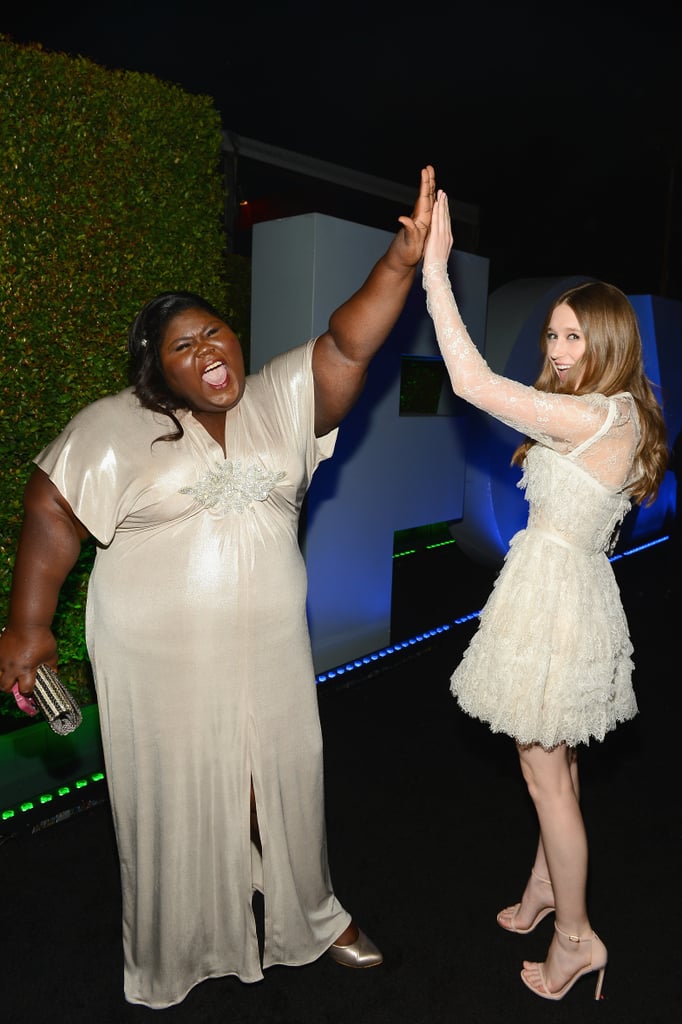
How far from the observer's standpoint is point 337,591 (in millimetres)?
4277

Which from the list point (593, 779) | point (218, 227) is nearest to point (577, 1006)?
point (593, 779)

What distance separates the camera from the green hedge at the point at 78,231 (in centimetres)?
285

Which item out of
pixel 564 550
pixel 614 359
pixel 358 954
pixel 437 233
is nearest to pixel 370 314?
pixel 437 233

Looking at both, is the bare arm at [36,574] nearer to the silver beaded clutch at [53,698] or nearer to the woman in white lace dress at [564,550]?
the silver beaded clutch at [53,698]

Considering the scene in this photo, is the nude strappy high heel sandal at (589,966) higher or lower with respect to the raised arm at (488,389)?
lower

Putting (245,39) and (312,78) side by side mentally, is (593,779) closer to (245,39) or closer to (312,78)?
(245,39)

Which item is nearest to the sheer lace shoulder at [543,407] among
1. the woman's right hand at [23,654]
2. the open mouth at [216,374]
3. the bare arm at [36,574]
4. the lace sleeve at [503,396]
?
the lace sleeve at [503,396]

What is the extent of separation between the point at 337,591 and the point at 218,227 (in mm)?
1962

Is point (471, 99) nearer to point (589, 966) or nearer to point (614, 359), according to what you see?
point (614, 359)

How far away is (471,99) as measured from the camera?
901cm

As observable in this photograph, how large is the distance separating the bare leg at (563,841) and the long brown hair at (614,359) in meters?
0.83

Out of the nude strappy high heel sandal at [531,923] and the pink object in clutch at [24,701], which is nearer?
the pink object in clutch at [24,701]

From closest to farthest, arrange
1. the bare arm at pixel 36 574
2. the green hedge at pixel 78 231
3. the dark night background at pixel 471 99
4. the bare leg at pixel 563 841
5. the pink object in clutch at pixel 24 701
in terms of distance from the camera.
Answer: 1. the bare arm at pixel 36 574
2. the pink object in clutch at pixel 24 701
3. the bare leg at pixel 563 841
4. the green hedge at pixel 78 231
5. the dark night background at pixel 471 99

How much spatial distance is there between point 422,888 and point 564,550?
1.39 metres
